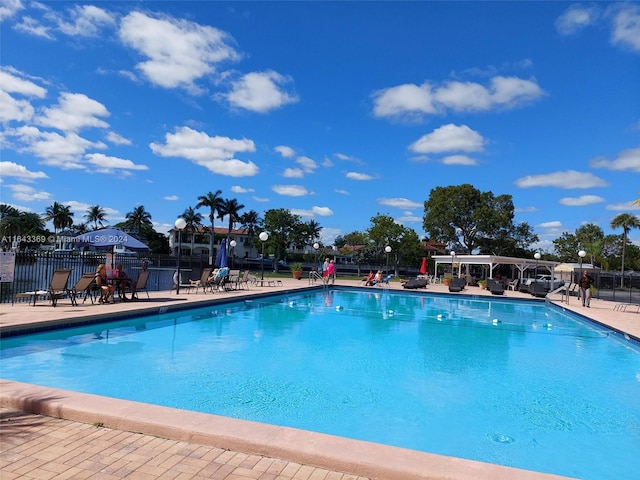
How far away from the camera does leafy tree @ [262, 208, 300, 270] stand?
54062 millimetres

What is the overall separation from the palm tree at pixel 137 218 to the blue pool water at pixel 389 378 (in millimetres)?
A: 72478

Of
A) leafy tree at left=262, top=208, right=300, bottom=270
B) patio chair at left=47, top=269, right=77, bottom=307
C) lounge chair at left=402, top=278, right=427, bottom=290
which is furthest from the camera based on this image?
leafy tree at left=262, top=208, right=300, bottom=270

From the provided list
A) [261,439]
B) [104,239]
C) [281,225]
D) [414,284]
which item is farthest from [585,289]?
[281,225]

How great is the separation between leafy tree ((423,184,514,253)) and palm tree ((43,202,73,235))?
6103 centimetres

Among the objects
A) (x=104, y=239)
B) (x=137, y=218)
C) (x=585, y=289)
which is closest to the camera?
(x=104, y=239)

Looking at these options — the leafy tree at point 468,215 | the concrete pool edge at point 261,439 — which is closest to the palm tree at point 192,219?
the leafy tree at point 468,215

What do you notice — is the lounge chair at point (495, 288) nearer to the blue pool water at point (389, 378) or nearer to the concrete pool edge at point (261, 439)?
the blue pool water at point (389, 378)

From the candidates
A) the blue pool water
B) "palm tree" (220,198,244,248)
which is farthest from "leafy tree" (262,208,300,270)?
the blue pool water

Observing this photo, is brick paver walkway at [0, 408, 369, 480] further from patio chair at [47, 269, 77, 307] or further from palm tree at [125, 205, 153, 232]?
palm tree at [125, 205, 153, 232]

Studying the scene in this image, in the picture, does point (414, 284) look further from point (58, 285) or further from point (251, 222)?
point (251, 222)

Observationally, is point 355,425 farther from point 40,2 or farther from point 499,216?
point 499,216

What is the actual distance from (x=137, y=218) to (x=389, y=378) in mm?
80316

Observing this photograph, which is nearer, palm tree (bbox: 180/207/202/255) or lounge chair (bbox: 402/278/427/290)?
lounge chair (bbox: 402/278/427/290)

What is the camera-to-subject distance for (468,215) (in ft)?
151
